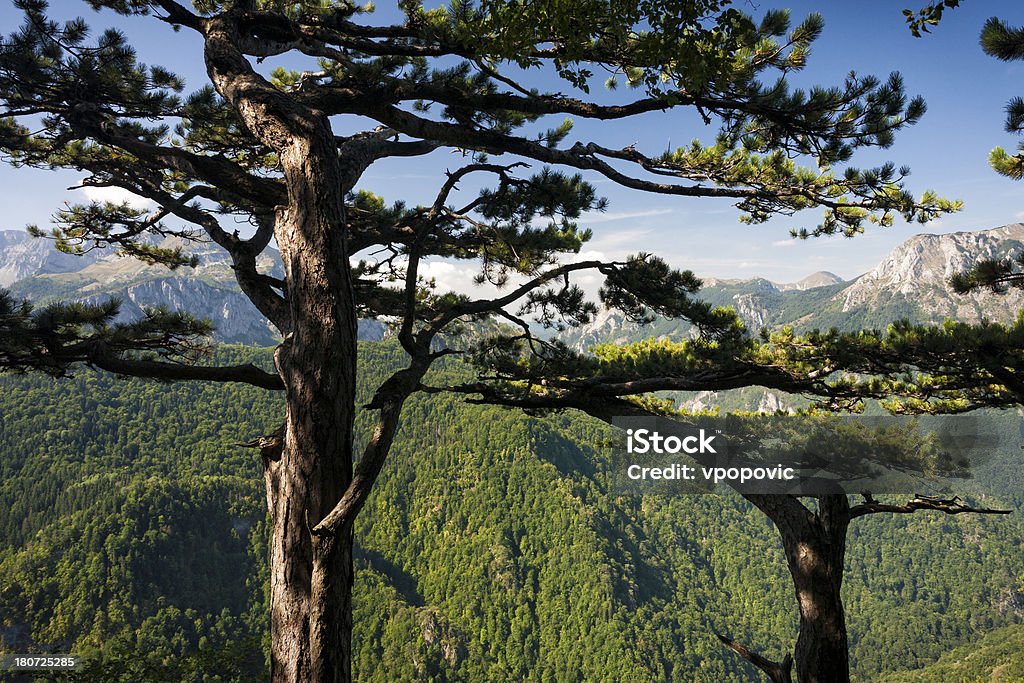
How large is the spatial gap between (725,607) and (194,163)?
135124 millimetres

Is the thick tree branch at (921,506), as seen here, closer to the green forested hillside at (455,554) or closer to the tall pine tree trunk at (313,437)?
the tall pine tree trunk at (313,437)

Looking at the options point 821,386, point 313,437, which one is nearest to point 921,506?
point 821,386

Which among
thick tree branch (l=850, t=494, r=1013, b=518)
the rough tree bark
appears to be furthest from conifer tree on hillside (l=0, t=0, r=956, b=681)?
thick tree branch (l=850, t=494, r=1013, b=518)

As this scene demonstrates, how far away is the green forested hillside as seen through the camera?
76500mm

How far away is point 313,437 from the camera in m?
2.54

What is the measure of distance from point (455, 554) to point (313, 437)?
116m

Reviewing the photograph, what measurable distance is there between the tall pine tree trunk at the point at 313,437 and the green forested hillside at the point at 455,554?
258 ft

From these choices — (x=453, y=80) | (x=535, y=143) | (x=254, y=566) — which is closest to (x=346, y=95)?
(x=453, y=80)

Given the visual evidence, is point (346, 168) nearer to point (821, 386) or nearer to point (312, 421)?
point (312, 421)

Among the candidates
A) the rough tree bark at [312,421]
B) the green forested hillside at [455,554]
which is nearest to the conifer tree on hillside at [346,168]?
the rough tree bark at [312,421]

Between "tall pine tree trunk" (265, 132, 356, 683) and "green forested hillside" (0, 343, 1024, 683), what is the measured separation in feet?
258

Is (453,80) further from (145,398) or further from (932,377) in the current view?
(145,398)

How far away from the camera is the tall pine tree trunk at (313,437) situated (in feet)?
7.95

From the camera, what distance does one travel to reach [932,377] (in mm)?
4828
